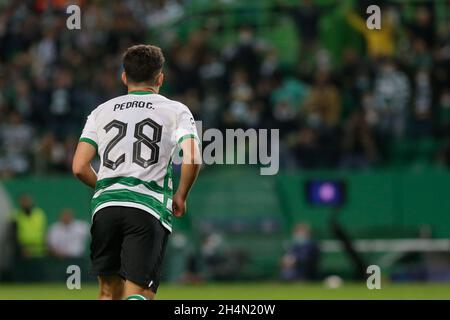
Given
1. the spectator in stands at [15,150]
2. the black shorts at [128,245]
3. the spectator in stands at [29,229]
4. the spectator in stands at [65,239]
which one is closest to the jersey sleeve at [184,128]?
the black shorts at [128,245]

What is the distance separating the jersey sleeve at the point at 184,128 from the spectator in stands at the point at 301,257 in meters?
14.7

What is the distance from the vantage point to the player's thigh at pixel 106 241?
7.38 meters

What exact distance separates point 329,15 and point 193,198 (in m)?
5.12

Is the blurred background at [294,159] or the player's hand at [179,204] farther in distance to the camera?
the blurred background at [294,159]

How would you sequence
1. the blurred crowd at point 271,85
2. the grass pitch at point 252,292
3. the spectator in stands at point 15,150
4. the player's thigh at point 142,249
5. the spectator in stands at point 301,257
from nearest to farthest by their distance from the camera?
the player's thigh at point 142,249
the grass pitch at point 252,292
the spectator in stands at point 301,257
the blurred crowd at point 271,85
the spectator in stands at point 15,150

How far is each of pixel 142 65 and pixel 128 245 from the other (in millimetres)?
1119

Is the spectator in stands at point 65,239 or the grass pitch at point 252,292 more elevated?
the spectator in stands at point 65,239

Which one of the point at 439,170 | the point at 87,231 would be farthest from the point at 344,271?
the point at 87,231

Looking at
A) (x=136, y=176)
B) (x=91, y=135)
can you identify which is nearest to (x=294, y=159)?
(x=91, y=135)

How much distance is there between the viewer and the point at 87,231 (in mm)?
23078

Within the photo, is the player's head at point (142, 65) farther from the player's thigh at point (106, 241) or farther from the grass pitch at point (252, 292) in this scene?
the grass pitch at point (252, 292)

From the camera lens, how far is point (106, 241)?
24.3 feet

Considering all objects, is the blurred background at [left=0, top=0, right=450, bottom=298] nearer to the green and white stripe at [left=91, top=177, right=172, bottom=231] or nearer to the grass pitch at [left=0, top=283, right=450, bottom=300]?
the grass pitch at [left=0, top=283, right=450, bottom=300]
